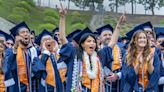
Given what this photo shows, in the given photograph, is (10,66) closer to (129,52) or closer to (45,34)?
(45,34)

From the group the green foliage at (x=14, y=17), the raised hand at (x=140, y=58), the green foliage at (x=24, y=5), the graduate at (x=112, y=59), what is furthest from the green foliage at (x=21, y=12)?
the raised hand at (x=140, y=58)

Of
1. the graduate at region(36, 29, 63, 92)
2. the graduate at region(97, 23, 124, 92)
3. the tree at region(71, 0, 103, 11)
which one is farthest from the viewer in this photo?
the tree at region(71, 0, 103, 11)

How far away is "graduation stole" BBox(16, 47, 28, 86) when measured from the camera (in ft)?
29.5

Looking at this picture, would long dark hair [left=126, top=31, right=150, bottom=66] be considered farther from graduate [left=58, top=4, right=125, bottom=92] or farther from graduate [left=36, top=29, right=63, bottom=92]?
graduate [left=36, top=29, right=63, bottom=92]

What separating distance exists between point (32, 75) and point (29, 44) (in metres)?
0.61

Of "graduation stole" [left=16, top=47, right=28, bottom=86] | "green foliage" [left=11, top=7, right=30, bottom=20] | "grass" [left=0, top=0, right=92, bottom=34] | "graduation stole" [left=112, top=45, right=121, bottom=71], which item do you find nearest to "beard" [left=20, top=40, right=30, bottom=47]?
"graduation stole" [left=16, top=47, right=28, bottom=86]

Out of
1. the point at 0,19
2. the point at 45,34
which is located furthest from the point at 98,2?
the point at 45,34

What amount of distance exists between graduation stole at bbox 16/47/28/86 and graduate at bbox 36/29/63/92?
1.23 ft

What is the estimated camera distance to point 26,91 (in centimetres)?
914

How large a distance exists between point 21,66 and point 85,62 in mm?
→ 1832

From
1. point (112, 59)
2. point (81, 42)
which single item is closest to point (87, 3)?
point (112, 59)

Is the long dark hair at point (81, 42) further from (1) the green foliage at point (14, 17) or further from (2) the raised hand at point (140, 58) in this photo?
(1) the green foliage at point (14, 17)

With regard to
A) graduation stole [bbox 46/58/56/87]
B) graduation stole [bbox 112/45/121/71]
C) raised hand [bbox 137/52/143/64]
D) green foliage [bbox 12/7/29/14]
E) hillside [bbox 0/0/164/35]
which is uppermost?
raised hand [bbox 137/52/143/64]

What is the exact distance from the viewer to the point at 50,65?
30.4 feet
